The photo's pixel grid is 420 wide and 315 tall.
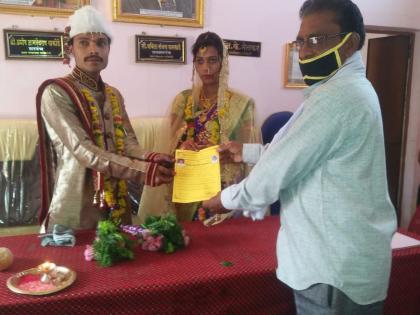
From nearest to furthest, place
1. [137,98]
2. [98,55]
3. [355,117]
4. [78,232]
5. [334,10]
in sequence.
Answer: [355,117] → [334,10] → [78,232] → [98,55] → [137,98]

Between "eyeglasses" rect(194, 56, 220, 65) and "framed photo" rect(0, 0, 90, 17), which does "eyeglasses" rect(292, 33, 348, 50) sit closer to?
"eyeglasses" rect(194, 56, 220, 65)

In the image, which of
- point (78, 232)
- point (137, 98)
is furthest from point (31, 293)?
point (137, 98)

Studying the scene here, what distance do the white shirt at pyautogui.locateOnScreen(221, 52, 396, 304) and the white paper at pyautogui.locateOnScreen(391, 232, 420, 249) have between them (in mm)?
728

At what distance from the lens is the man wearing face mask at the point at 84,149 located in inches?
80.0

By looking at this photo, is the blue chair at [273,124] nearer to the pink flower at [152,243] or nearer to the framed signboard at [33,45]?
the framed signboard at [33,45]

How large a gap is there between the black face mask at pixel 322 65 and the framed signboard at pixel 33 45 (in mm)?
2426

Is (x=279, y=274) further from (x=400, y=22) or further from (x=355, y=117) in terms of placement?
(x=400, y=22)

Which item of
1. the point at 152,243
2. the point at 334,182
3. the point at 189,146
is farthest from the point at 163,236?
the point at 334,182

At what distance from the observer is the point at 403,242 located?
1.96m

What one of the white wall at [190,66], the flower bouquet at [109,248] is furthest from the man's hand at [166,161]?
the white wall at [190,66]

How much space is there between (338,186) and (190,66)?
2716 millimetres

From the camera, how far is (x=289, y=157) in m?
1.20

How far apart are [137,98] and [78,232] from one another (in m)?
1.76

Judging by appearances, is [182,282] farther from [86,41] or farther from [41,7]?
[41,7]
